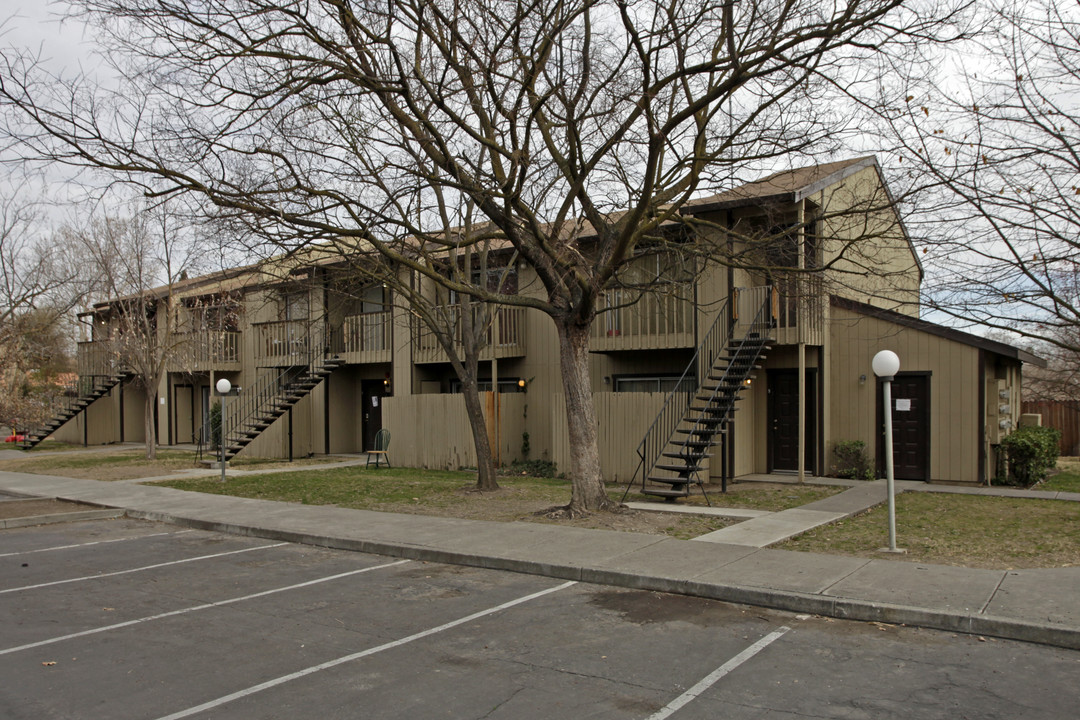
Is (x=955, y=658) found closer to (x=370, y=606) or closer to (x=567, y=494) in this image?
(x=370, y=606)

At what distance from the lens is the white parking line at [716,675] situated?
16.4 ft

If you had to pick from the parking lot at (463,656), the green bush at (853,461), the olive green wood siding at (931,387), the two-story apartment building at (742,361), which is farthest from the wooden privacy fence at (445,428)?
the parking lot at (463,656)

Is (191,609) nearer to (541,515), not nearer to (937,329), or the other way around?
(541,515)

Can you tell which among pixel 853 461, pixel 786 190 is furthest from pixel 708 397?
pixel 786 190

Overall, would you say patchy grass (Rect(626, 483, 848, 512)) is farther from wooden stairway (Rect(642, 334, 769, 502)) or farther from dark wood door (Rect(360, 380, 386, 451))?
dark wood door (Rect(360, 380, 386, 451))

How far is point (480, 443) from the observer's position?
53.8ft

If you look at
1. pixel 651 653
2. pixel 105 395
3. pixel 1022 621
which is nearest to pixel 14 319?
pixel 105 395

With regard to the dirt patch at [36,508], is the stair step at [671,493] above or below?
above

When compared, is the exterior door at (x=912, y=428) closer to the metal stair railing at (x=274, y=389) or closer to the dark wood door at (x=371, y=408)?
the dark wood door at (x=371, y=408)

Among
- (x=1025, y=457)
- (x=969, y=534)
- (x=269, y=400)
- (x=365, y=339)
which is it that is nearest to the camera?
(x=969, y=534)

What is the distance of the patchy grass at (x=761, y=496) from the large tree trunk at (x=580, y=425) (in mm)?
2352

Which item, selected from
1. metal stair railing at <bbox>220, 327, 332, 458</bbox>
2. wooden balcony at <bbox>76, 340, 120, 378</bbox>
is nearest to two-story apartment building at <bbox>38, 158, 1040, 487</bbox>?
metal stair railing at <bbox>220, 327, 332, 458</bbox>

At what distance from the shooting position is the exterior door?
1677cm

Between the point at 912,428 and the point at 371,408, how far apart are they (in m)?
16.3
